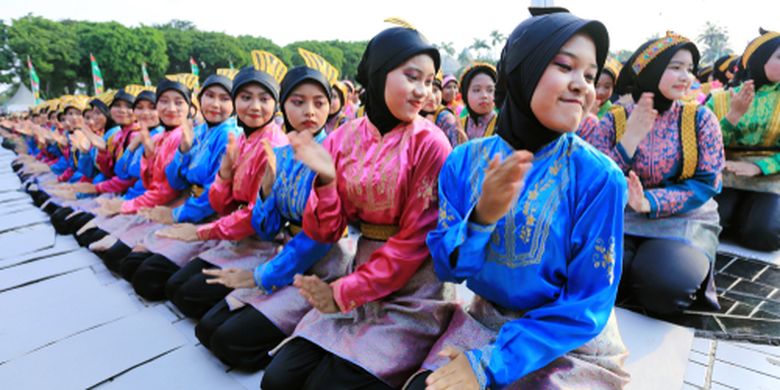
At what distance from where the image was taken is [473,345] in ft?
5.25

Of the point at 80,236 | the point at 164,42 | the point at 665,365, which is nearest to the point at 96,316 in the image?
the point at 80,236

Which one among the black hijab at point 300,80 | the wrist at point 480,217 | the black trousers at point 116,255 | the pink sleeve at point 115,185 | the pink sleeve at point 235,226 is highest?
the black hijab at point 300,80

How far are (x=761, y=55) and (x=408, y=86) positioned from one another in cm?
348

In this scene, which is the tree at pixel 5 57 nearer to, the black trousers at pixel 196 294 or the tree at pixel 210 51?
the tree at pixel 210 51

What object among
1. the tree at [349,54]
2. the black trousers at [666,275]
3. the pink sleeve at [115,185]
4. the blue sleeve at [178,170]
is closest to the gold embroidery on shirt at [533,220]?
the black trousers at [666,275]

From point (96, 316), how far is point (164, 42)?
4225 centimetres

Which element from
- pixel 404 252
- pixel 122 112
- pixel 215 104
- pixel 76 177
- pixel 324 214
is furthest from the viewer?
pixel 76 177

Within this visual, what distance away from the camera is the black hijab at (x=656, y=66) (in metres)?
2.74

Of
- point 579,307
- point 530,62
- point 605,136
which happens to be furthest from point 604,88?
point 579,307

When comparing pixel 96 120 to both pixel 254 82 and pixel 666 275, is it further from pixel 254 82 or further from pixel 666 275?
pixel 666 275

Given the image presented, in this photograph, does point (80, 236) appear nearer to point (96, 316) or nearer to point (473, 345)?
point (96, 316)

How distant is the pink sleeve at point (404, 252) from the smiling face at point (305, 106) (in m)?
0.90

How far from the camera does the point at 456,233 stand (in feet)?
4.85

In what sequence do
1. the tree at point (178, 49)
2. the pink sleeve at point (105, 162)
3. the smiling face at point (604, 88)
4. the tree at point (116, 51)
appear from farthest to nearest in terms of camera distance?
1. the tree at point (178, 49)
2. the tree at point (116, 51)
3. the pink sleeve at point (105, 162)
4. the smiling face at point (604, 88)
